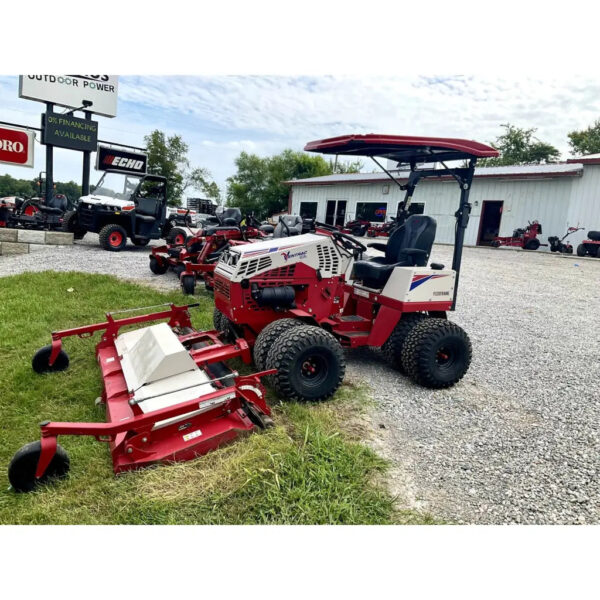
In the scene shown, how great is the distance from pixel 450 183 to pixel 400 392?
18.4m

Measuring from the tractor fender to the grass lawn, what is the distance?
60 centimetres

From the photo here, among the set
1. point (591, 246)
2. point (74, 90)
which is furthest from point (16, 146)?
point (591, 246)

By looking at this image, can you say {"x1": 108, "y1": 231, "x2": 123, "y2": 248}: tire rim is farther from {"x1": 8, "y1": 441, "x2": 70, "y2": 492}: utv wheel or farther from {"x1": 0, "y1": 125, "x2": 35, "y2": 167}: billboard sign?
{"x1": 8, "y1": 441, "x2": 70, "y2": 492}: utv wheel

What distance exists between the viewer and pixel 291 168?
3497cm

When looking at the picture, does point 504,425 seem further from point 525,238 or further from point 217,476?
point 525,238

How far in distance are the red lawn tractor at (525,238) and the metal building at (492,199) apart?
533 millimetres

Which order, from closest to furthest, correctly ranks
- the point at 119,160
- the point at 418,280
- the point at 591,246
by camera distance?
the point at 418,280 → the point at 119,160 → the point at 591,246

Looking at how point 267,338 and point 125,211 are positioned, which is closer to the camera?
point 267,338

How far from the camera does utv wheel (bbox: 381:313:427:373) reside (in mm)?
4113

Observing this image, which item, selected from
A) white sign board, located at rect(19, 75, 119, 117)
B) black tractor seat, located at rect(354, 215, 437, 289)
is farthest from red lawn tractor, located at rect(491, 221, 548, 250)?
black tractor seat, located at rect(354, 215, 437, 289)

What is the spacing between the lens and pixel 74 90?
45.9ft

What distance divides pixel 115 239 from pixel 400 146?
9.43 metres

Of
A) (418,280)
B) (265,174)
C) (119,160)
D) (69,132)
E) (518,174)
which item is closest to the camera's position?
(418,280)
